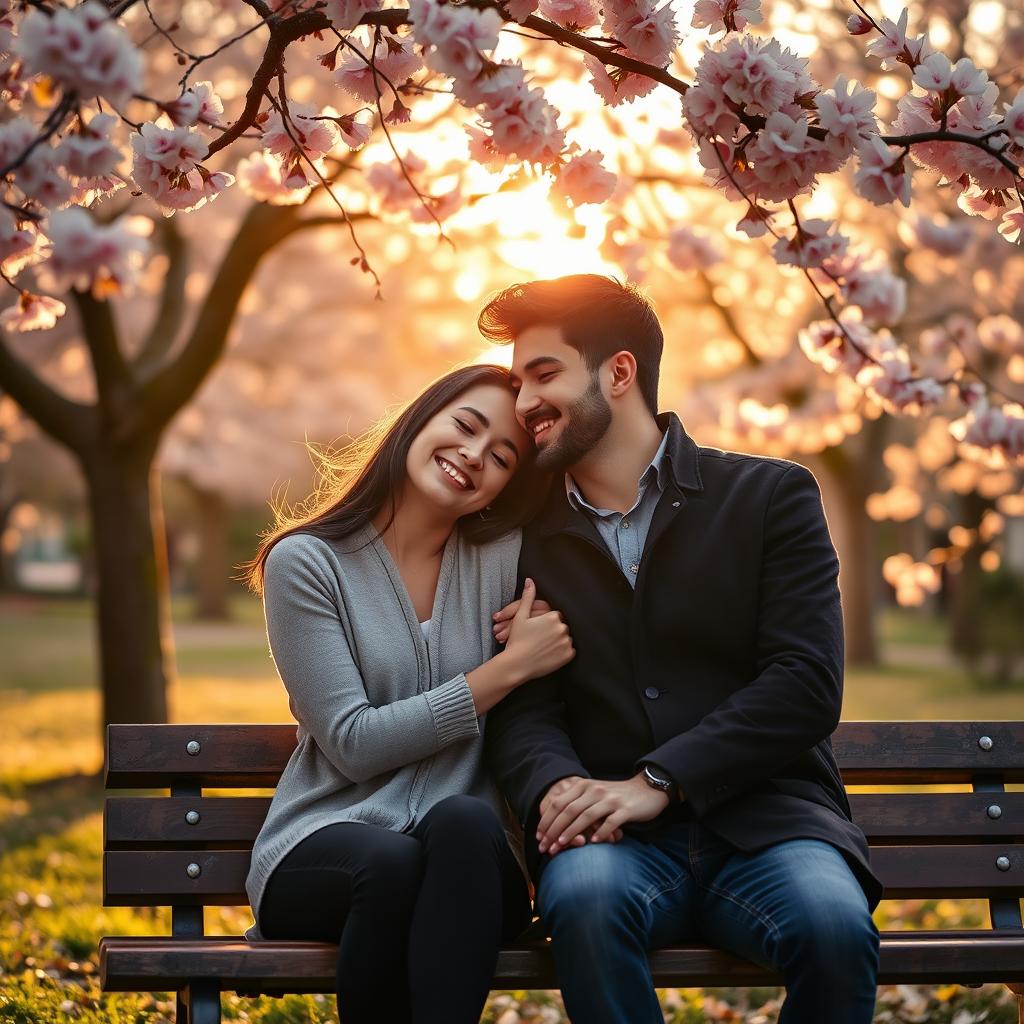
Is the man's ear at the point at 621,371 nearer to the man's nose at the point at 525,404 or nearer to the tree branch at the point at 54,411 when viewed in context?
the man's nose at the point at 525,404

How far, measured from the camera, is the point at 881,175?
2.79 m

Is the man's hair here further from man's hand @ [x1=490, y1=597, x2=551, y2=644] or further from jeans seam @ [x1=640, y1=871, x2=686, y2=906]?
jeans seam @ [x1=640, y1=871, x2=686, y2=906]

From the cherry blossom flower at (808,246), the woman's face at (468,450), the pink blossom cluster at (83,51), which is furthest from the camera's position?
the woman's face at (468,450)

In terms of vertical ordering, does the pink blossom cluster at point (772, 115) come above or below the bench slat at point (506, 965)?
above

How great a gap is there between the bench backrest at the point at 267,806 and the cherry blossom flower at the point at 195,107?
1.51 m

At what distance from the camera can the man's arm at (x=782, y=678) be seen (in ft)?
9.90

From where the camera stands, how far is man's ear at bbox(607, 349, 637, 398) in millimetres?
3441

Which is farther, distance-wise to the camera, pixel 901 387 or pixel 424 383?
pixel 424 383

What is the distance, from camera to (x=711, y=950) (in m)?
2.92

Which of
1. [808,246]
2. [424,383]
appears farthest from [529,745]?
[424,383]

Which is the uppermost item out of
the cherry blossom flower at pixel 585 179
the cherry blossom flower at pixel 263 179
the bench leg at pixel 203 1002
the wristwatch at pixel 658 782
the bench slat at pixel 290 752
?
the cherry blossom flower at pixel 263 179

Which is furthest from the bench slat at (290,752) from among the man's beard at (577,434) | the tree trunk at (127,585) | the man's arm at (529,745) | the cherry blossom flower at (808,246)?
the tree trunk at (127,585)

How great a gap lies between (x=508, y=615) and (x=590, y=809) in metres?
0.57

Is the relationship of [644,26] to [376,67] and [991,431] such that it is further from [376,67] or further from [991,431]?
[991,431]
